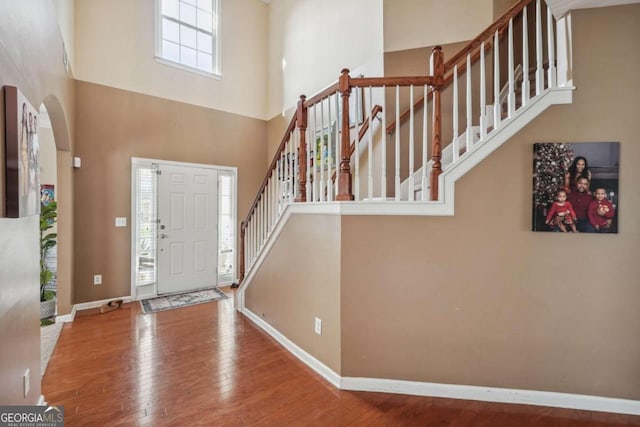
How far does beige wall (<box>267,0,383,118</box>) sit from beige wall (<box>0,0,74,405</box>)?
118 inches

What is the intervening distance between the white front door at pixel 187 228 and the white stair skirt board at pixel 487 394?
10.5 feet

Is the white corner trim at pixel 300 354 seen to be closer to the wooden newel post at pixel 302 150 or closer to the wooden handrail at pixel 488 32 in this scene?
the wooden newel post at pixel 302 150

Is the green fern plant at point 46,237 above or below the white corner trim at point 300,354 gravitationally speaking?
above

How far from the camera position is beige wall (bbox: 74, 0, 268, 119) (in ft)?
13.1

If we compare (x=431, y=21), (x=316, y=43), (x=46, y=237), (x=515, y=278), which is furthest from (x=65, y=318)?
(x=431, y=21)

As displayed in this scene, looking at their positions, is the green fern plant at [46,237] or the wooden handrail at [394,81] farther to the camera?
the green fern plant at [46,237]

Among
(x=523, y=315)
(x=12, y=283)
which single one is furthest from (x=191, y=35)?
(x=523, y=315)

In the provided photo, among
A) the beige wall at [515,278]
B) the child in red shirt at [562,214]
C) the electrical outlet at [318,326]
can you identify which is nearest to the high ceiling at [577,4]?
the beige wall at [515,278]

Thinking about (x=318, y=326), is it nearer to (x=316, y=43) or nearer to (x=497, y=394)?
(x=497, y=394)

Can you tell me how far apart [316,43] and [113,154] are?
10.8 ft

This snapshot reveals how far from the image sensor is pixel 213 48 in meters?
5.18

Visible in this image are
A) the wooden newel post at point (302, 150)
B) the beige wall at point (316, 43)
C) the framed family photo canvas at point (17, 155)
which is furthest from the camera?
the beige wall at point (316, 43)

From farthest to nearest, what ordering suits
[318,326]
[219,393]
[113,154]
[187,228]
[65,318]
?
1. [187,228]
2. [113,154]
3. [65,318]
4. [318,326]
5. [219,393]

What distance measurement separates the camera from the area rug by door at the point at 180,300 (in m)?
4.11
